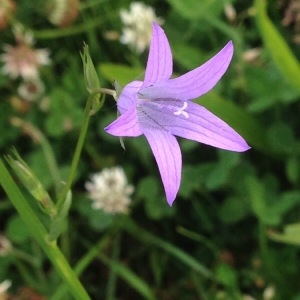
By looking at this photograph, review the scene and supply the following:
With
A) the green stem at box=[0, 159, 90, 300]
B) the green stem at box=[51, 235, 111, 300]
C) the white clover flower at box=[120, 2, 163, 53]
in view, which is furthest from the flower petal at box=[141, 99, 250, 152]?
the white clover flower at box=[120, 2, 163, 53]

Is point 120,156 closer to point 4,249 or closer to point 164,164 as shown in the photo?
point 4,249

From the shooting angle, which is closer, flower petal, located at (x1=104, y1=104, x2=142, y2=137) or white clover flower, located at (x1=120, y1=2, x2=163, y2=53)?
flower petal, located at (x1=104, y1=104, x2=142, y2=137)

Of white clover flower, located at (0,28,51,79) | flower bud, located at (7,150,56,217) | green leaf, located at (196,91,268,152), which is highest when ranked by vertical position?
flower bud, located at (7,150,56,217)

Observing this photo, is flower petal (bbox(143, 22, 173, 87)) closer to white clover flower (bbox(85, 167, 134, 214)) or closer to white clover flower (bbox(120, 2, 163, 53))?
white clover flower (bbox(85, 167, 134, 214))

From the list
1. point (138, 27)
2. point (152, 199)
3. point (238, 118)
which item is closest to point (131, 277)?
point (152, 199)

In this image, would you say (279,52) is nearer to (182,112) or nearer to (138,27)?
(138,27)

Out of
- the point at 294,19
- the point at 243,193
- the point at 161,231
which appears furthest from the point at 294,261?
the point at 294,19
